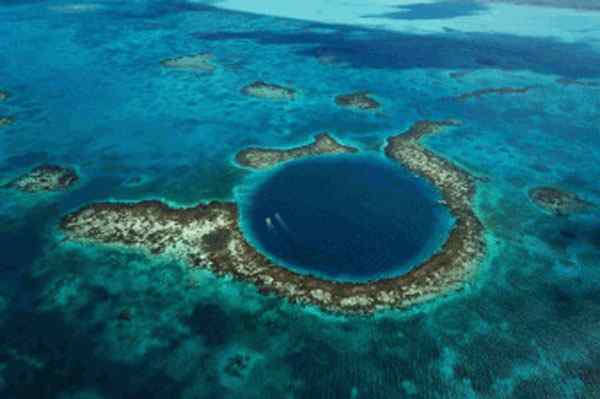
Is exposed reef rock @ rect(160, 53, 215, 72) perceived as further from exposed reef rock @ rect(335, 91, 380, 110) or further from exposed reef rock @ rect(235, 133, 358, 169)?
exposed reef rock @ rect(235, 133, 358, 169)

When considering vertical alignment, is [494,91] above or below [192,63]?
below

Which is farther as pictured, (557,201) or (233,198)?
(557,201)

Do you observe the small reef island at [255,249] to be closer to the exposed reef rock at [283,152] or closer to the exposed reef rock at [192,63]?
the exposed reef rock at [283,152]

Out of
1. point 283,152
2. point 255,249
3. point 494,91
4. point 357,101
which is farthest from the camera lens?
point 494,91

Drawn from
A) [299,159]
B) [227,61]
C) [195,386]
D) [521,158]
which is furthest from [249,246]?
[227,61]

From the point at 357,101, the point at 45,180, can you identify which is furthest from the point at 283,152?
the point at 45,180

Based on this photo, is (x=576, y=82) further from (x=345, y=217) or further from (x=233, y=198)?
(x=233, y=198)
